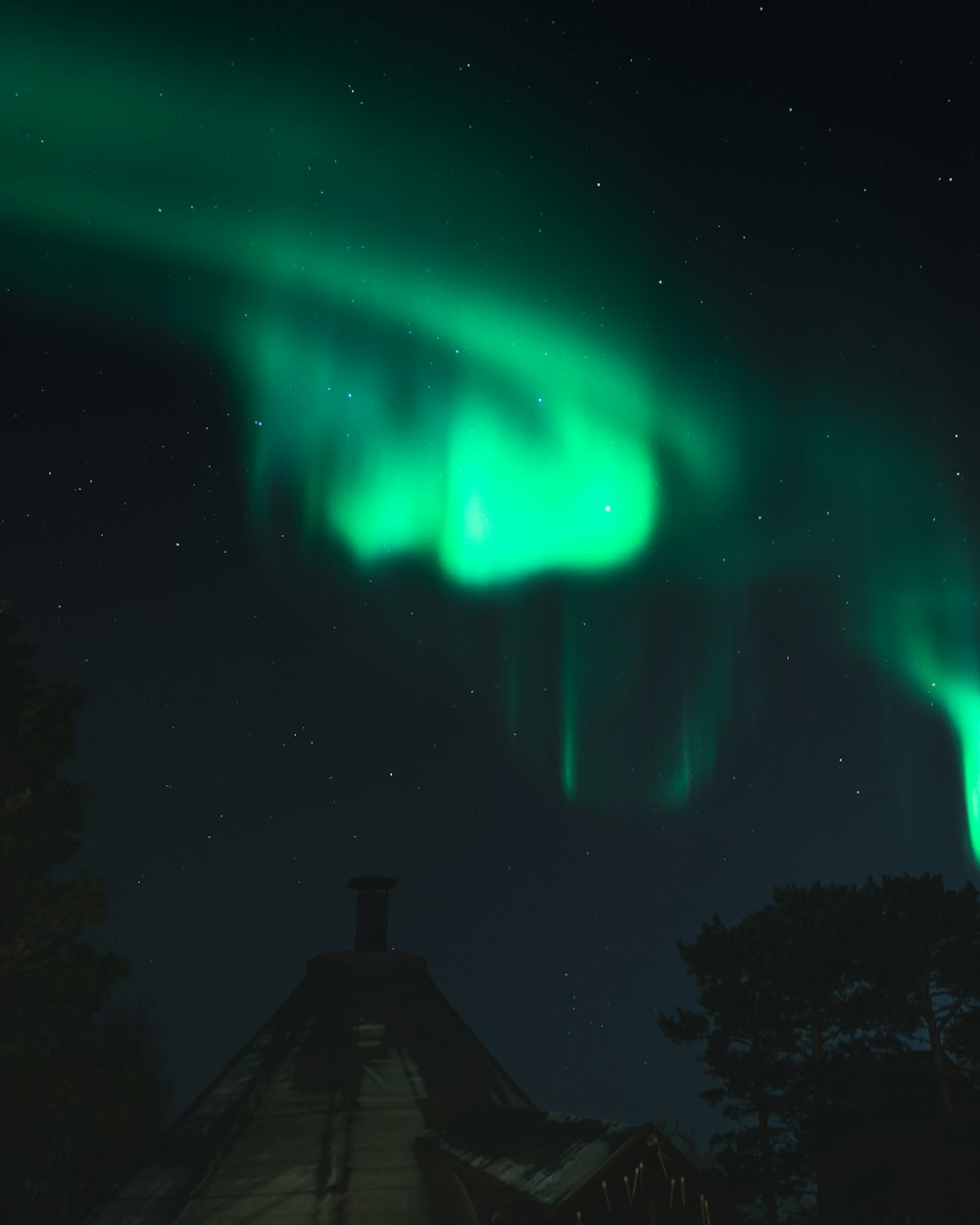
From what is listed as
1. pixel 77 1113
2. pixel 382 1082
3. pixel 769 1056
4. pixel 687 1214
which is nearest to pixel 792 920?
pixel 769 1056

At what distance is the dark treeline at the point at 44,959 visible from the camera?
26.1m

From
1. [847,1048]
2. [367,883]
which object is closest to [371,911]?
[367,883]

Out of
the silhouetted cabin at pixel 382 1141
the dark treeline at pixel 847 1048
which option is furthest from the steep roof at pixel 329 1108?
the dark treeline at pixel 847 1048

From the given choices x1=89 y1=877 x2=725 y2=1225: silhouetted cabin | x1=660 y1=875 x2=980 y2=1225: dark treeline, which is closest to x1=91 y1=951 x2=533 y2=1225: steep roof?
x1=89 y1=877 x2=725 y2=1225: silhouetted cabin

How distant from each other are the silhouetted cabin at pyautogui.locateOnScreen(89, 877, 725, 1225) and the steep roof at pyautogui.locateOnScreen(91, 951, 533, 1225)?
1.5 inches

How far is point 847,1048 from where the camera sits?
3412 centimetres

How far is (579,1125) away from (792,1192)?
1714cm

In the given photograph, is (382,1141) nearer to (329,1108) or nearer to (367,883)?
(329,1108)

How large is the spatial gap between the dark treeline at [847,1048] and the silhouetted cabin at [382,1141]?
10.1 m

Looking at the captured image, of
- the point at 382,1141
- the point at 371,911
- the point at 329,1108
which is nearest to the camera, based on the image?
the point at 382,1141

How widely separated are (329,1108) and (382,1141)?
1.86m

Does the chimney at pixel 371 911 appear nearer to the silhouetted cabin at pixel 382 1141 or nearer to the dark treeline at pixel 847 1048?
the silhouetted cabin at pixel 382 1141

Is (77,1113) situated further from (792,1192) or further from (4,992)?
(792,1192)

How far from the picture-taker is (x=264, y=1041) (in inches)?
1174
